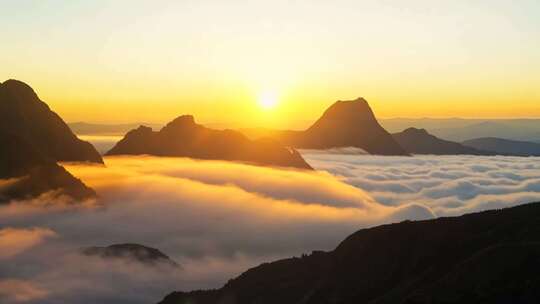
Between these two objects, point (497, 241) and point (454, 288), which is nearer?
point (454, 288)

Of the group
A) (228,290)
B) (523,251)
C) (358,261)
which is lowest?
(228,290)

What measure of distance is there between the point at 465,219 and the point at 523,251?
4544 centimetres

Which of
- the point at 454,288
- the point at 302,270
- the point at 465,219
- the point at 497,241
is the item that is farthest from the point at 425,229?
the point at 454,288

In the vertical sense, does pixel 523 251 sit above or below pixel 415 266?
above

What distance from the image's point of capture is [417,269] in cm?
14075

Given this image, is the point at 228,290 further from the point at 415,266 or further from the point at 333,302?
the point at 415,266

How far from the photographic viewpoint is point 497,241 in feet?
442

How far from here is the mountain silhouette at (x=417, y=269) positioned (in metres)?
108

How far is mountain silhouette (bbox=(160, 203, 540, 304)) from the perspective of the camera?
108 metres

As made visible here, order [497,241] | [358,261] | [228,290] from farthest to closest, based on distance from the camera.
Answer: [228,290], [358,261], [497,241]

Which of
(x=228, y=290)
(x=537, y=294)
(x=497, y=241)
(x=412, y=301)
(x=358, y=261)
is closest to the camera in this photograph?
(x=537, y=294)

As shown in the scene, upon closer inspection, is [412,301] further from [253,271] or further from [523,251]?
[253,271]

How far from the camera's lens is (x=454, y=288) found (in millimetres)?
111188

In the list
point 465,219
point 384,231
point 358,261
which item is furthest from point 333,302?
point 465,219
